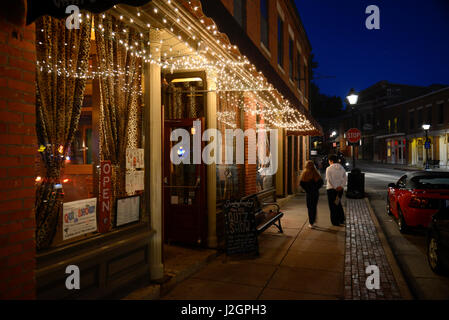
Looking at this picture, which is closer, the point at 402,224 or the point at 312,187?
the point at 402,224

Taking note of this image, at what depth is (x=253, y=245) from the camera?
6309 mm

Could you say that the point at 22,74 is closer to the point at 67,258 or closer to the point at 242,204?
the point at 67,258

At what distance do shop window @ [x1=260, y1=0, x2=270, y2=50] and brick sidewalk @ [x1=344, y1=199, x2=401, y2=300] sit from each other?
6276 mm

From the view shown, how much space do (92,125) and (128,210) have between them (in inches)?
47.7

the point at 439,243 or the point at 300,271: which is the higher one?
the point at 439,243

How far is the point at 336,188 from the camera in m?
9.08

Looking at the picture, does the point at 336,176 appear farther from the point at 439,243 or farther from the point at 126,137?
the point at 126,137

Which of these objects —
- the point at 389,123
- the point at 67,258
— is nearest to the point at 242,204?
the point at 67,258

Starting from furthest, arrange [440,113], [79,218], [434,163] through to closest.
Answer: [440,113] → [434,163] → [79,218]

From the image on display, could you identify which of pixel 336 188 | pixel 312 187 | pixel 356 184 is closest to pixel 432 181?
pixel 336 188

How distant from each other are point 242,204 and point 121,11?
3.76 metres

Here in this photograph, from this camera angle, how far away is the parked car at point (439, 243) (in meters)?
5.12

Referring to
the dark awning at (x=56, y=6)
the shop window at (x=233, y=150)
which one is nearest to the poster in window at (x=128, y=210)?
the dark awning at (x=56, y=6)
